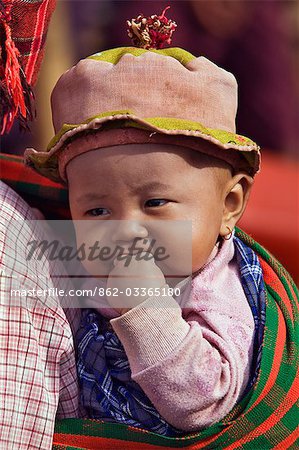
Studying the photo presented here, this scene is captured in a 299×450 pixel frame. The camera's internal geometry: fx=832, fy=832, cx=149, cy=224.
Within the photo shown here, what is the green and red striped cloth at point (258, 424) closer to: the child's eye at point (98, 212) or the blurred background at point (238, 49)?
the child's eye at point (98, 212)

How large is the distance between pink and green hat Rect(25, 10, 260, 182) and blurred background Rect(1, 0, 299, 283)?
2.49 m

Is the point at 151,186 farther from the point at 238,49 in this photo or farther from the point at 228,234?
the point at 238,49

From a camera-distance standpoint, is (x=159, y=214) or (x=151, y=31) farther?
(x=151, y=31)

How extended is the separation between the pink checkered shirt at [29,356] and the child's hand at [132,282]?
0.34 feet

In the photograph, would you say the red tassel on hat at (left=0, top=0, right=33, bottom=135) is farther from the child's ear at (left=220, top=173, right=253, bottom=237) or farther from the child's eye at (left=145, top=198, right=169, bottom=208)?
the child's ear at (left=220, top=173, right=253, bottom=237)

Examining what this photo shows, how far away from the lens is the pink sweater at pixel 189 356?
141cm

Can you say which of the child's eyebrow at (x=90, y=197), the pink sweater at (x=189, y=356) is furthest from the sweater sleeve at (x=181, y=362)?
the child's eyebrow at (x=90, y=197)

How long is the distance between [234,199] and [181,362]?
1.26 feet

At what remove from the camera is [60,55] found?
4590 mm

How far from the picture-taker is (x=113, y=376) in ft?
5.01

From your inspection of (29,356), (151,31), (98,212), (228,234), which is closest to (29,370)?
(29,356)

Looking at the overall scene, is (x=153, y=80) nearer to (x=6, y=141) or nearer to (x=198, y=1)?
(x=6, y=141)

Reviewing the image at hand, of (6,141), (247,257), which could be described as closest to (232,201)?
(247,257)

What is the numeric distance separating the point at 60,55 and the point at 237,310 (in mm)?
3307
